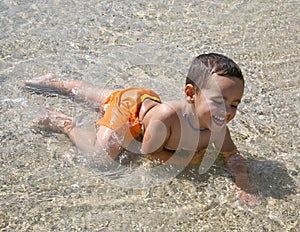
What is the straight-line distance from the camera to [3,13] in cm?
476

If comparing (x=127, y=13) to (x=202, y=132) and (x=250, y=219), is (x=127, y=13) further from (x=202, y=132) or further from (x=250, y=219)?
(x=250, y=219)

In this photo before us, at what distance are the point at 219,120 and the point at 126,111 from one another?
686 mm

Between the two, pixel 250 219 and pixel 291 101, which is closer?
pixel 250 219

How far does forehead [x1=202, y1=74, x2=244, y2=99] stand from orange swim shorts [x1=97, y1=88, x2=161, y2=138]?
2.10 feet

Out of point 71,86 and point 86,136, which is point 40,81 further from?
point 86,136

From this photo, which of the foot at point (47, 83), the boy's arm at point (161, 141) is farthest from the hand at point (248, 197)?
the foot at point (47, 83)

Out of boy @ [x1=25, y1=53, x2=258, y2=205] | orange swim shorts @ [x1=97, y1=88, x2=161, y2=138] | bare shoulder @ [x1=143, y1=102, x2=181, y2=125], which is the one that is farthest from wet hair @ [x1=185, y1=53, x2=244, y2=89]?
orange swim shorts @ [x1=97, y1=88, x2=161, y2=138]

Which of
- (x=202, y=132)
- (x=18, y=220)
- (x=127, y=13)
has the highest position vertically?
(x=127, y=13)

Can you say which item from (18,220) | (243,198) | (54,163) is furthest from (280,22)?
(18,220)

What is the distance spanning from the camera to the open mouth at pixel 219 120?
2.80m

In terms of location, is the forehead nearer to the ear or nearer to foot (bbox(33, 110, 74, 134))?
the ear

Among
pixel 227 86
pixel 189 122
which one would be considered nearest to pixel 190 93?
pixel 189 122

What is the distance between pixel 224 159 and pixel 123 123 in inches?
26.6

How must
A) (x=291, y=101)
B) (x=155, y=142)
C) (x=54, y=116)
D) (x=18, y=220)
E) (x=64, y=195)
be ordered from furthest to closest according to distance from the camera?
(x=291, y=101)
(x=54, y=116)
(x=155, y=142)
(x=64, y=195)
(x=18, y=220)
